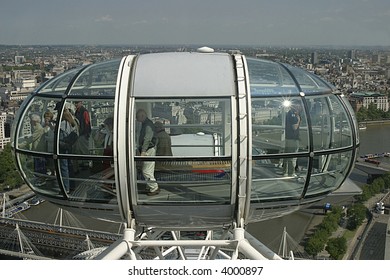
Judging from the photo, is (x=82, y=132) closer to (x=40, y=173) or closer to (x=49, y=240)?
(x=40, y=173)

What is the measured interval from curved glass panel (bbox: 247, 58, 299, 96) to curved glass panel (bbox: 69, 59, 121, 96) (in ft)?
1.00

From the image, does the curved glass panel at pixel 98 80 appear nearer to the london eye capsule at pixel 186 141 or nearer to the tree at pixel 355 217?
the london eye capsule at pixel 186 141

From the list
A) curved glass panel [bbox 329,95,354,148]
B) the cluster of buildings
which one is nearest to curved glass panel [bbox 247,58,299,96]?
curved glass panel [bbox 329,95,354,148]

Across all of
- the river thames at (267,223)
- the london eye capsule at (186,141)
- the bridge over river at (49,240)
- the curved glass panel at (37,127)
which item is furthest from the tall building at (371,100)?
the curved glass panel at (37,127)

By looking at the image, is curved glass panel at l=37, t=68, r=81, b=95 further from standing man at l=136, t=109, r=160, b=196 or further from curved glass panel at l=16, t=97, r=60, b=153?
standing man at l=136, t=109, r=160, b=196

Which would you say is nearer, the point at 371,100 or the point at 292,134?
the point at 292,134

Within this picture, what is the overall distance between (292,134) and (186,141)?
0.23 meters

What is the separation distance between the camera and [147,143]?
1.10 m

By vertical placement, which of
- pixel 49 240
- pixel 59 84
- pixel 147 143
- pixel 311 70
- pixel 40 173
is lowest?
pixel 49 240

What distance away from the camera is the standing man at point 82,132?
3.76ft

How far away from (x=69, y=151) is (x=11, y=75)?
3206cm

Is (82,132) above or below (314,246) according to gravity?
above

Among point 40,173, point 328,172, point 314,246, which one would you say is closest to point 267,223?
point 314,246

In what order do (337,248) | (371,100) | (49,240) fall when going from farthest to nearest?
(371,100), (49,240), (337,248)
